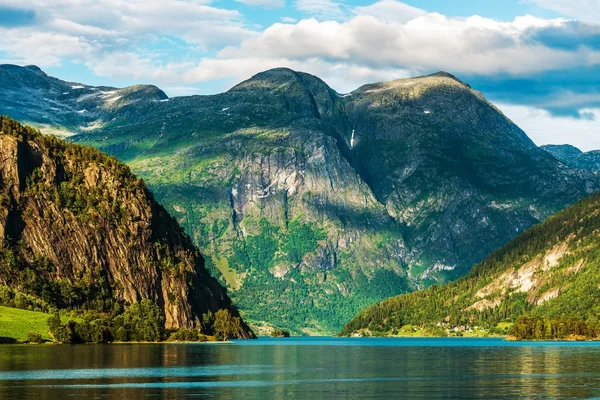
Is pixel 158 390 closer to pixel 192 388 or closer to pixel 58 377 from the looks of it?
pixel 192 388

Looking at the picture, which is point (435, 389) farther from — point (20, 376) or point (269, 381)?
point (20, 376)

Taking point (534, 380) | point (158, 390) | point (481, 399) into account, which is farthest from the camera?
point (534, 380)

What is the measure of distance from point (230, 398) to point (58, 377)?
4682cm

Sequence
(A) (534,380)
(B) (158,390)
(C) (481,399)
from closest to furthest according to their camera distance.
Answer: (C) (481,399) < (B) (158,390) < (A) (534,380)

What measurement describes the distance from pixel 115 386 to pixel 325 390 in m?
34.0

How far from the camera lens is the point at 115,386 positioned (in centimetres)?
17000

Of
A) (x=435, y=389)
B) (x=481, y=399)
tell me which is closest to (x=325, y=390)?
(x=435, y=389)

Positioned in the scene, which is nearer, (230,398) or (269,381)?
(230,398)

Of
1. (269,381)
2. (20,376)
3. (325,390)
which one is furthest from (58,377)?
(325,390)

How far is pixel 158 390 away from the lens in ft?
538

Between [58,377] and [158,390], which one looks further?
[58,377]

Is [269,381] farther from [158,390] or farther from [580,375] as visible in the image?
[580,375]

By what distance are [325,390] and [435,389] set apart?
17.6 m

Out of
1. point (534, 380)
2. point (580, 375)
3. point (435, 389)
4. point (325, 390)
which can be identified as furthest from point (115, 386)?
point (580, 375)
